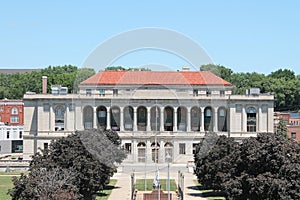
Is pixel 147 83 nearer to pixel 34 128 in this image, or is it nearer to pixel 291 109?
pixel 34 128

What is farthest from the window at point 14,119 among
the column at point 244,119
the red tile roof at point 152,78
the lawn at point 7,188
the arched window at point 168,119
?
the lawn at point 7,188

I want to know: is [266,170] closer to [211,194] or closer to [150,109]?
[211,194]

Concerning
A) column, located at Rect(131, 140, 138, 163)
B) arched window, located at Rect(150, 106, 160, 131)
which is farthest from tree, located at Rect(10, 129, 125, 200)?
arched window, located at Rect(150, 106, 160, 131)

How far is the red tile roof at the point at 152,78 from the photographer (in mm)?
91688

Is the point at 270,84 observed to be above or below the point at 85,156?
above

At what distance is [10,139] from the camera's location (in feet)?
347

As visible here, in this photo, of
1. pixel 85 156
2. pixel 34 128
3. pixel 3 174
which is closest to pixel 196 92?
pixel 34 128

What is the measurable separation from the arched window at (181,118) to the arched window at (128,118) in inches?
242

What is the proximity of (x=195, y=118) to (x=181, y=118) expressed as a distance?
1852 mm

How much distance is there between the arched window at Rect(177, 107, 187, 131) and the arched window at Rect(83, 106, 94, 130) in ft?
36.7

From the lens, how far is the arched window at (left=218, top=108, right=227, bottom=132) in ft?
306

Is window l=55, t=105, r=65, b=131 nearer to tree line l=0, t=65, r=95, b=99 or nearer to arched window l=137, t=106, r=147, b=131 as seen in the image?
arched window l=137, t=106, r=147, b=131

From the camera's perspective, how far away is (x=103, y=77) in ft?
307

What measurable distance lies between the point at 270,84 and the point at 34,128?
2385 inches
